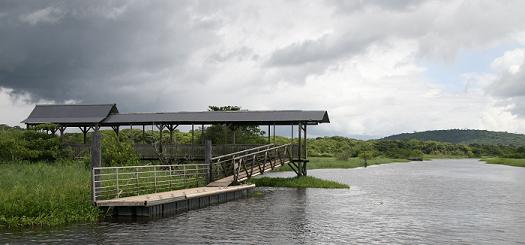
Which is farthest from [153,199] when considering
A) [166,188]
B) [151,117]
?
[151,117]

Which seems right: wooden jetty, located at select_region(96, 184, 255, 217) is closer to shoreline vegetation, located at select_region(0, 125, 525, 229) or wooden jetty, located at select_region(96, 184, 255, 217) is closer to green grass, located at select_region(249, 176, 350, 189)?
shoreline vegetation, located at select_region(0, 125, 525, 229)

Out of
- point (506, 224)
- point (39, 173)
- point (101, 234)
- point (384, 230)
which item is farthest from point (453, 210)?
point (39, 173)

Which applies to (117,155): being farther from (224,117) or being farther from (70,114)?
(70,114)

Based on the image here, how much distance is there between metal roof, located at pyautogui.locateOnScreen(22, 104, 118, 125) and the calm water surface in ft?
68.9

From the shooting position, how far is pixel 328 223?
2078 centimetres

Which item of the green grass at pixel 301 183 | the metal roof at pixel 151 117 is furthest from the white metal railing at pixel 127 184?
the metal roof at pixel 151 117

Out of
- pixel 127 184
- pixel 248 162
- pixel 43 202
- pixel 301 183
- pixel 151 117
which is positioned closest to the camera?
pixel 43 202

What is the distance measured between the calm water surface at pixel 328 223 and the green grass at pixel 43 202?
44.4 inches

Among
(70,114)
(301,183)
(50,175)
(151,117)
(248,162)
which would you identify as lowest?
(301,183)

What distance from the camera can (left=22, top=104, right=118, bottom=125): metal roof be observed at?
45.7m

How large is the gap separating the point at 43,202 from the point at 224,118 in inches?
911

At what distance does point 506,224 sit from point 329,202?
8.94 meters

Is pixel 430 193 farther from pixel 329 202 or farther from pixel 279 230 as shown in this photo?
pixel 279 230

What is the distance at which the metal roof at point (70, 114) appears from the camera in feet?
150
